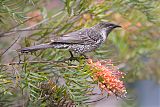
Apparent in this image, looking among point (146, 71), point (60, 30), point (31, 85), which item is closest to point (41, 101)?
point (31, 85)

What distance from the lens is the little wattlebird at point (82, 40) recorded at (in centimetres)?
393

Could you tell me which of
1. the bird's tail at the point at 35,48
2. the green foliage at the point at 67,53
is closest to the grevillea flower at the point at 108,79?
the green foliage at the point at 67,53

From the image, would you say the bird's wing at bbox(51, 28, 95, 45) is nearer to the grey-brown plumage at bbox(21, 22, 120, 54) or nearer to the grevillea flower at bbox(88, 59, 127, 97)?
the grey-brown plumage at bbox(21, 22, 120, 54)

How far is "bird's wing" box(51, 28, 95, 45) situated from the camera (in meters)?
3.96

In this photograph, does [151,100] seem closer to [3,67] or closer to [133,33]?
[133,33]

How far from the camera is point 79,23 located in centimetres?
471

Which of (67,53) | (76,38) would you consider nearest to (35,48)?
(76,38)

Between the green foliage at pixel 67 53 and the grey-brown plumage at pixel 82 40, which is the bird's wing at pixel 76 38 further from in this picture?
the green foliage at pixel 67 53

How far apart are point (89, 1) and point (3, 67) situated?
3.20 ft

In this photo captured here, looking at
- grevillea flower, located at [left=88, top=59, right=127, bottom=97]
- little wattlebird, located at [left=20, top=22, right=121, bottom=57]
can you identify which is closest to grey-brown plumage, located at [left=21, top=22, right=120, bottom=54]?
little wattlebird, located at [left=20, top=22, right=121, bottom=57]

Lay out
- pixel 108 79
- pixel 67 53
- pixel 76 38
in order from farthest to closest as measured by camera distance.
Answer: pixel 67 53 → pixel 76 38 → pixel 108 79

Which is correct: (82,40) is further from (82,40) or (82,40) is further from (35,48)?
(35,48)

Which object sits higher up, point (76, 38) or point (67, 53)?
point (76, 38)

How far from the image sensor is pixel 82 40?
4.11m
